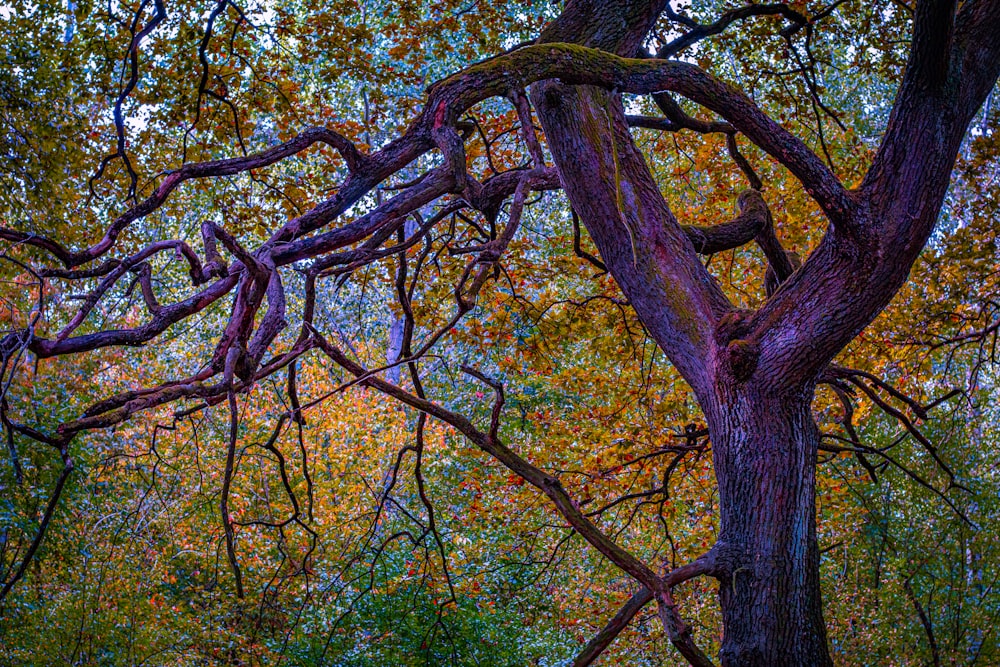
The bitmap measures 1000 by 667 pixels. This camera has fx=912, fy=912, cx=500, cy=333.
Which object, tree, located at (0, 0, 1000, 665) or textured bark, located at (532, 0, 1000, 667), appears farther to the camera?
textured bark, located at (532, 0, 1000, 667)

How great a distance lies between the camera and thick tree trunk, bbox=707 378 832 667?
10.8ft

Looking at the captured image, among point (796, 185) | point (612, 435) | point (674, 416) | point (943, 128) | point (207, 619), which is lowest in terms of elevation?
point (943, 128)

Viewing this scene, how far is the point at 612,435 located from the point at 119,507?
5124 mm

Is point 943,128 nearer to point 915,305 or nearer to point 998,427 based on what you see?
point 915,305

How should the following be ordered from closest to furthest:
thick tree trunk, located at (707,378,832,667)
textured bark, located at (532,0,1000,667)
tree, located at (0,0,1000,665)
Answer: tree, located at (0,0,1000,665), textured bark, located at (532,0,1000,667), thick tree trunk, located at (707,378,832,667)

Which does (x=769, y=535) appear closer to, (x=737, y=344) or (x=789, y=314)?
(x=737, y=344)

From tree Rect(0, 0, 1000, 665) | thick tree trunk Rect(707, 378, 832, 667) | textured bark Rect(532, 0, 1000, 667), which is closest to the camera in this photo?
tree Rect(0, 0, 1000, 665)

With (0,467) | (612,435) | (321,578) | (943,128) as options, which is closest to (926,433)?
(612,435)

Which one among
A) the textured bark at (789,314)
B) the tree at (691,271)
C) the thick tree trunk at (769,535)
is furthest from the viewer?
the thick tree trunk at (769,535)

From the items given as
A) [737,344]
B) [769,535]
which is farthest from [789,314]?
[769,535]

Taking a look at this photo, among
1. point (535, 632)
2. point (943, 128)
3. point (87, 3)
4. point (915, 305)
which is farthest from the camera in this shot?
point (535, 632)

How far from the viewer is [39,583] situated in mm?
7828

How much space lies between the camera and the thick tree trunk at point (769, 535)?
3.29m

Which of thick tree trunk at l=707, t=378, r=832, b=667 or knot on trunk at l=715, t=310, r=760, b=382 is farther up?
knot on trunk at l=715, t=310, r=760, b=382
